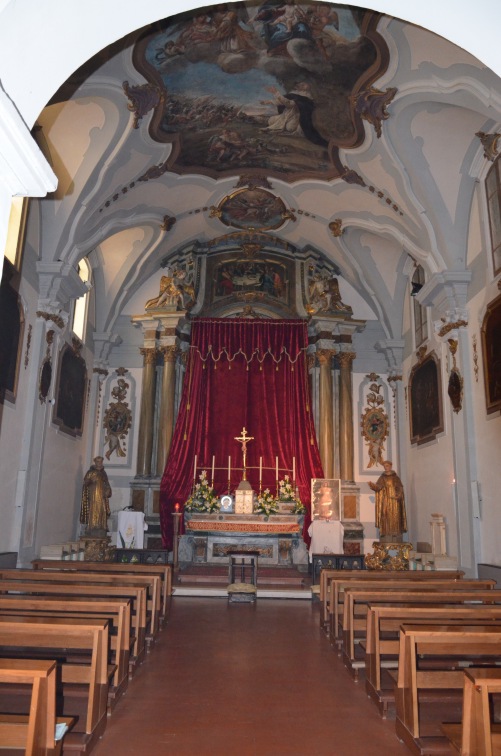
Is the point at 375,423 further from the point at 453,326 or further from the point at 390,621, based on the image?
the point at 390,621

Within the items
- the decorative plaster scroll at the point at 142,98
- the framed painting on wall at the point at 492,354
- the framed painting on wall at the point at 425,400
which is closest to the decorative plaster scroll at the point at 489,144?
the framed painting on wall at the point at 492,354

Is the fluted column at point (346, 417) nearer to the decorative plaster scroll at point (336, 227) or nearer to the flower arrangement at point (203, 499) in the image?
the decorative plaster scroll at point (336, 227)

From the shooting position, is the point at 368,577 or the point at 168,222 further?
the point at 168,222

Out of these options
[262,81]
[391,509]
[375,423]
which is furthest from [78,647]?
[375,423]

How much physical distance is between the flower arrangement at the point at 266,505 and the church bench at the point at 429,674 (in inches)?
374

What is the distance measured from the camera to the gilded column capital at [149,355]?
52.5 feet

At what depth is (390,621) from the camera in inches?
194

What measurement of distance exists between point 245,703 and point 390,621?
1.30 m

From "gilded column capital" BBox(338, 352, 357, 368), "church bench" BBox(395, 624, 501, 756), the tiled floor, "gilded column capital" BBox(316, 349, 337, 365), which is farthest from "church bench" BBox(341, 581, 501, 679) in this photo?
"gilded column capital" BBox(338, 352, 357, 368)

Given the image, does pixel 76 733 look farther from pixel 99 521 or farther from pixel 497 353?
pixel 99 521

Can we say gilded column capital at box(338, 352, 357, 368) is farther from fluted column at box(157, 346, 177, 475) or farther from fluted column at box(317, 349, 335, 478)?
fluted column at box(157, 346, 177, 475)

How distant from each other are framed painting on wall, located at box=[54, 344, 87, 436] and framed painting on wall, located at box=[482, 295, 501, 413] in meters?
8.09

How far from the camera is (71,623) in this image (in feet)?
13.0

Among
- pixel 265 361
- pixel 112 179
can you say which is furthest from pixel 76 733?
pixel 265 361
